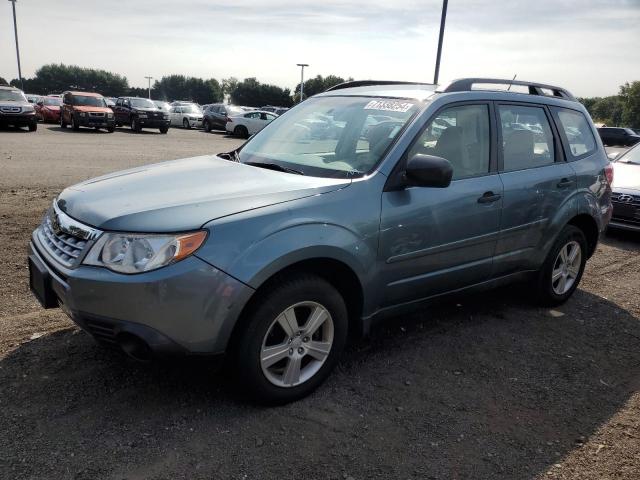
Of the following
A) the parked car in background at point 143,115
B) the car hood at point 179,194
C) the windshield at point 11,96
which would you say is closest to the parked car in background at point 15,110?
the windshield at point 11,96

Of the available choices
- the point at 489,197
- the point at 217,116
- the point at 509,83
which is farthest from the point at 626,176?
the point at 217,116

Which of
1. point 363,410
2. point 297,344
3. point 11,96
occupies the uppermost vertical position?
point 11,96

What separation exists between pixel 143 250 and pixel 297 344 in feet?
3.27

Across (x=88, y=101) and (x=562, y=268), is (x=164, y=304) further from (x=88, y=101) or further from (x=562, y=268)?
(x=88, y=101)

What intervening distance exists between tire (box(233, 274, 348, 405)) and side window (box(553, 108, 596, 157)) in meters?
2.83

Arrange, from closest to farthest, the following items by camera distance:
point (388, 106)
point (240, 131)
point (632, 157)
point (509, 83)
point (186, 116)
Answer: point (388, 106), point (509, 83), point (632, 157), point (240, 131), point (186, 116)

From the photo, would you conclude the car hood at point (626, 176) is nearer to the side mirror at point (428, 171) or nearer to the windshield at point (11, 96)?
the side mirror at point (428, 171)

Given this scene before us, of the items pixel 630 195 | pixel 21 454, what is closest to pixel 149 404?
pixel 21 454

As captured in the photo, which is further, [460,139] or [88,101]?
[88,101]

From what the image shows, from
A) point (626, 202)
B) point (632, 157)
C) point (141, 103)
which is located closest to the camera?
point (626, 202)

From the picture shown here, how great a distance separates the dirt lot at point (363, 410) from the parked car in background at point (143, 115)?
74.3 ft

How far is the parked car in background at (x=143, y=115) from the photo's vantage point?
25.6 meters

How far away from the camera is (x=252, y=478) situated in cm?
247

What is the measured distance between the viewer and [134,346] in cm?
258
